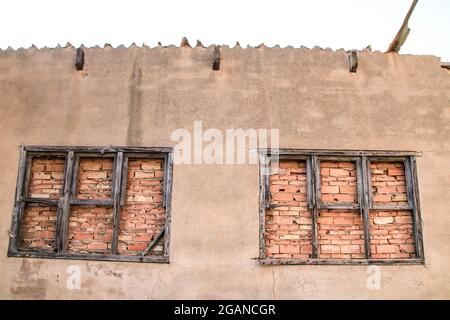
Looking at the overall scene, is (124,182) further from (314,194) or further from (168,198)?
(314,194)

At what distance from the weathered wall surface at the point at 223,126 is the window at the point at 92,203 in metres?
0.14

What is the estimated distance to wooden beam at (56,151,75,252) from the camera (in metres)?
5.49

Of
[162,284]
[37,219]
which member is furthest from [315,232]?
[37,219]

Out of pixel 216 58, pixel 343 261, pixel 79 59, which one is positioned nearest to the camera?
A: pixel 343 261

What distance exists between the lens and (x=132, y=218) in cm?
556

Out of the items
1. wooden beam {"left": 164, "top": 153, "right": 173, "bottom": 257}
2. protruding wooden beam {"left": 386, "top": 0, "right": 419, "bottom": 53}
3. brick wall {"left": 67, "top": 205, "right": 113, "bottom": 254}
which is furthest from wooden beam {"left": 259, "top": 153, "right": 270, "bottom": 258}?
protruding wooden beam {"left": 386, "top": 0, "right": 419, "bottom": 53}

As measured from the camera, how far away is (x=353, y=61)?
5.74 m

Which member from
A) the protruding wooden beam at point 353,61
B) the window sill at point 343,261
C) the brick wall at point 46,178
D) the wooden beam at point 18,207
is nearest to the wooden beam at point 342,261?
the window sill at point 343,261

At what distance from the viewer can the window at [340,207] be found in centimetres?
543

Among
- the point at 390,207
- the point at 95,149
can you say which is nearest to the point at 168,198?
the point at 95,149

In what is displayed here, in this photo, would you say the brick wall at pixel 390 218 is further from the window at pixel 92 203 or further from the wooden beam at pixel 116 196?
the wooden beam at pixel 116 196

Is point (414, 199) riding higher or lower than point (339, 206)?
higher

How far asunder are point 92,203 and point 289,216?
2.64 m
